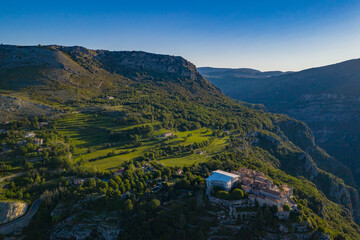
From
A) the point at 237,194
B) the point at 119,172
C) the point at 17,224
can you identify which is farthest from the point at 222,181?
the point at 17,224

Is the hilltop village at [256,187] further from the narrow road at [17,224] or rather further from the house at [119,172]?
the narrow road at [17,224]

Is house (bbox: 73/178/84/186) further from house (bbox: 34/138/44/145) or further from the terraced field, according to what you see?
house (bbox: 34/138/44/145)

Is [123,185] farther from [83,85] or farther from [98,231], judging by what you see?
[83,85]

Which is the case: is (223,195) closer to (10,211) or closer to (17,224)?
(17,224)

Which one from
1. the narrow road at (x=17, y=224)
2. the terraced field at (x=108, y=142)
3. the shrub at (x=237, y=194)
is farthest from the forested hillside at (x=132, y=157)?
the shrub at (x=237, y=194)

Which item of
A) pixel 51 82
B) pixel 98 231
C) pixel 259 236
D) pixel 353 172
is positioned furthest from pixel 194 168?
pixel 353 172
